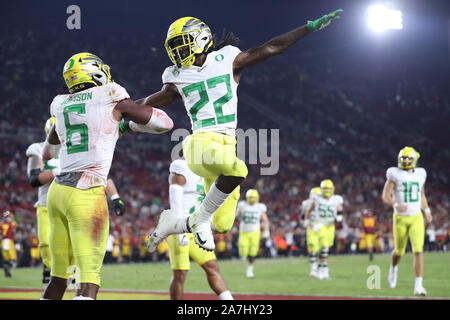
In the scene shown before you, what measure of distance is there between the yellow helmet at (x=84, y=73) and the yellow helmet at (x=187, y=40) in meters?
0.67

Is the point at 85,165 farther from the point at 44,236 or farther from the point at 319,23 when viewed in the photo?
the point at 44,236

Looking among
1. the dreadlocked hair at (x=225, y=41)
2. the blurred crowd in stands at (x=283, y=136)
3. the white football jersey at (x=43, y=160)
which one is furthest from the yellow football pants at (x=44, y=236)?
the blurred crowd in stands at (x=283, y=136)

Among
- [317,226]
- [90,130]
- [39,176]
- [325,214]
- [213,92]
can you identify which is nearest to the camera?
[90,130]

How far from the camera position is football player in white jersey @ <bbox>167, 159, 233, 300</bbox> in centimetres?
656

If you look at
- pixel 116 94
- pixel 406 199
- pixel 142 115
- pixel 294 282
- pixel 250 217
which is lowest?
pixel 294 282

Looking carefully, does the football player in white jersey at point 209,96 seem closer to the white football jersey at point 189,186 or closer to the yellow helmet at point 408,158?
the white football jersey at point 189,186

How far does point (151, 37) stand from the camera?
28984 millimetres

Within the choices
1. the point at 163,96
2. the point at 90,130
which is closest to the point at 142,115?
the point at 90,130

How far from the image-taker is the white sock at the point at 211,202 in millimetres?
5316

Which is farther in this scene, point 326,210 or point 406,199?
point 326,210

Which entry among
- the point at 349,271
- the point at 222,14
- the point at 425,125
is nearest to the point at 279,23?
the point at 222,14

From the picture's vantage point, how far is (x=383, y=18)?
35.6 ft

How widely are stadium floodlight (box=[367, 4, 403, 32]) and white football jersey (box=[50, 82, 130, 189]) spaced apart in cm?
670

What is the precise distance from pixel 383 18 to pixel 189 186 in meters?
5.51
